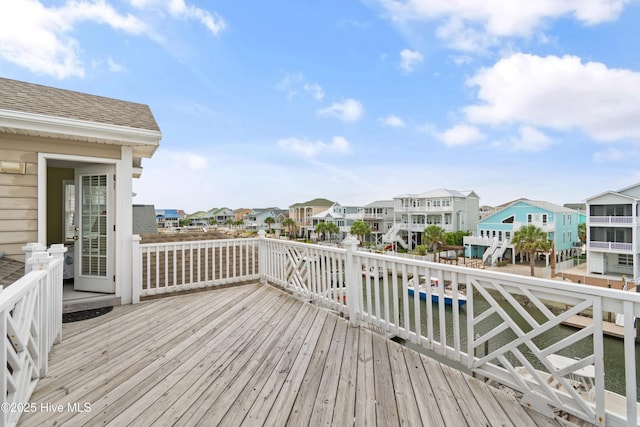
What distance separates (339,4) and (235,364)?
9131 mm

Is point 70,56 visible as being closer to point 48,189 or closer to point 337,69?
point 48,189

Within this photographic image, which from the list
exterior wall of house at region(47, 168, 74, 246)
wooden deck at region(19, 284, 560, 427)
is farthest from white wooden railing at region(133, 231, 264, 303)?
exterior wall of house at region(47, 168, 74, 246)

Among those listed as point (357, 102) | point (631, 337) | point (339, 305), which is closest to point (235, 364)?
point (339, 305)

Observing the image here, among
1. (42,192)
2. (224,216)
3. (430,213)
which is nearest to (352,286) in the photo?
(42,192)

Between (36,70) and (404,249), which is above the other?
(36,70)

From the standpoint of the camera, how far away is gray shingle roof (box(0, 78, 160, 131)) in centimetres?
370

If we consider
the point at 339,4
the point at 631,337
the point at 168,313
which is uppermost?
the point at 339,4

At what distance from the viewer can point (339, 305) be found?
11.6 feet

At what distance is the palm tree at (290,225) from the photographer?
3838cm

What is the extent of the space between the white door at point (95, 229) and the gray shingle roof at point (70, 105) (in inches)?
31.1

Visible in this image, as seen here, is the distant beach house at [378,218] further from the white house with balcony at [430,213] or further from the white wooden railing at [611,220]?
the white wooden railing at [611,220]

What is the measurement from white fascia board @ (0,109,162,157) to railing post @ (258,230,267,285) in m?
2.40

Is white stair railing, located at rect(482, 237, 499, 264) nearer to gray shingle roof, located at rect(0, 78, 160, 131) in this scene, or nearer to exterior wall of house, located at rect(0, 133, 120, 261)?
gray shingle roof, located at rect(0, 78, 160, 131)

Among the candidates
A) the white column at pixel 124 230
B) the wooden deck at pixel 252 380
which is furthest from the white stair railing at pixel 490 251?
the white column at pixel 124 230
